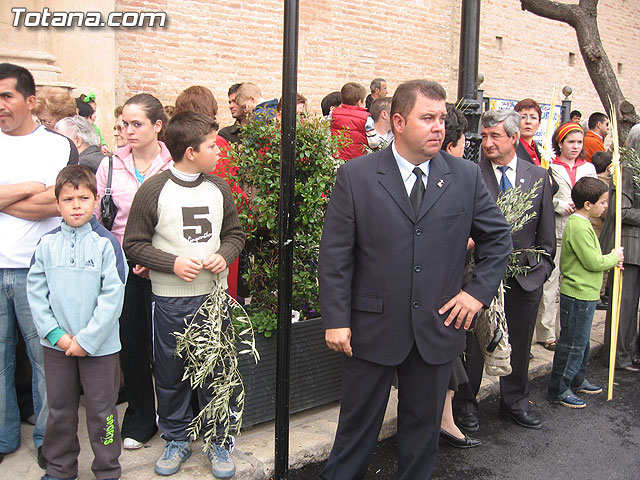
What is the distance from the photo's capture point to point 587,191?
5.04m

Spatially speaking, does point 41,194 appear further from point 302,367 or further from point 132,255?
point 302,367

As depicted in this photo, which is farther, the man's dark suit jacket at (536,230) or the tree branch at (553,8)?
the tree branch at (553,8)

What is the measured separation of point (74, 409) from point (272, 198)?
170 centimetres

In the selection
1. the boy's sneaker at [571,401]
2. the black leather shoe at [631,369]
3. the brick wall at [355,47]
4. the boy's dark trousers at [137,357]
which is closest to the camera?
the boy's dark trousers at [137,357]

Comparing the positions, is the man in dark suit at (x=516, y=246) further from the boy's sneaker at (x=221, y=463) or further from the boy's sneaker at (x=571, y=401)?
the boy's sneaker at (x=221, y=463)

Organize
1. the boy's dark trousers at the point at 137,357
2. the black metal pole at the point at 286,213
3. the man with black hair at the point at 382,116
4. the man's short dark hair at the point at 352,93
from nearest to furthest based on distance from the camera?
the black metal pole at the point at 286,213 → the boy's dark trousers at the point at 137,357 → the man with black hair at the point at 382,116 → the man's short dark hair at the point at 352,93

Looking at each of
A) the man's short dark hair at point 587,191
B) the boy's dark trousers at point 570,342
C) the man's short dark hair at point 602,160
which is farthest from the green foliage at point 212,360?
the man's short dark hair at point 602,160

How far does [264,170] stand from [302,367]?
1.34 meters

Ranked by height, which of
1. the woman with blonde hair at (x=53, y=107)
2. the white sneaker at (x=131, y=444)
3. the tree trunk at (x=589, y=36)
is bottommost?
the white sneaker at (x=131, y=444)

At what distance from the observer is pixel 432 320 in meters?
3.17

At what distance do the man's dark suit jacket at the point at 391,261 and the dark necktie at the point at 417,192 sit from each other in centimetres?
3

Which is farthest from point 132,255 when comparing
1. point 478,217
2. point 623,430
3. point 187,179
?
point 623,430
